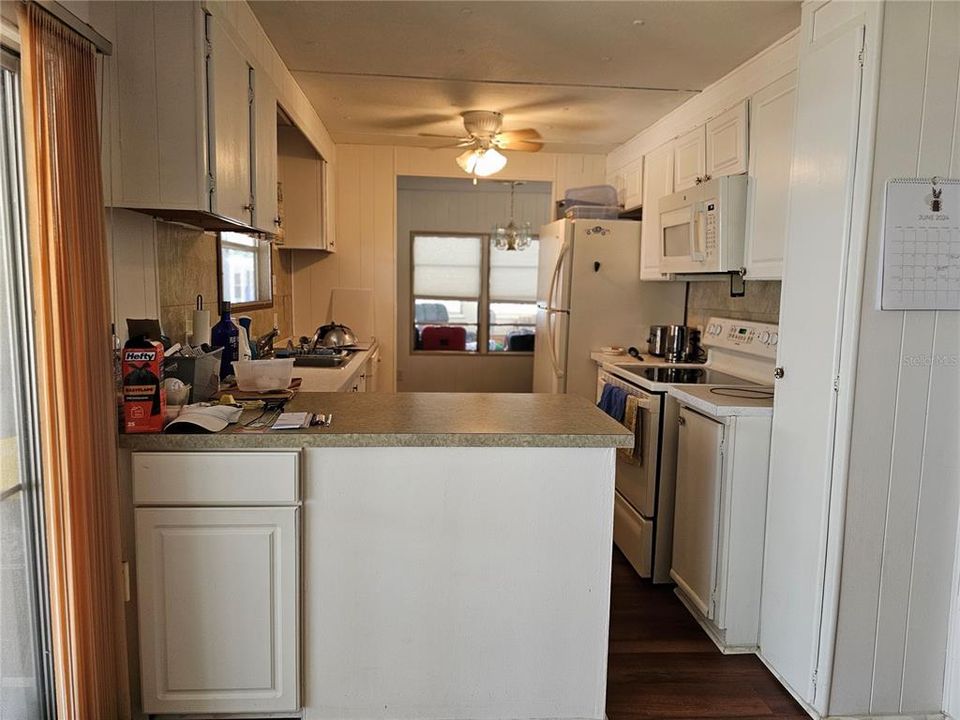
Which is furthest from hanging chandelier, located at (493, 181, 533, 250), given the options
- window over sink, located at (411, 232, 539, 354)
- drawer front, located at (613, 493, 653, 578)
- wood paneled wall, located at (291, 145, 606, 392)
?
drawer front, located at (613, 493, 653, 578)

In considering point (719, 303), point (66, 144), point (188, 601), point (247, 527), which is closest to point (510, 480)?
point (247, 527)

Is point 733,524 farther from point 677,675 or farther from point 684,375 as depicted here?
point 684,375

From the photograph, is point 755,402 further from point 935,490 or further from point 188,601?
point 188,601

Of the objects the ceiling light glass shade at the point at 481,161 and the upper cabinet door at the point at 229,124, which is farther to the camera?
the ceiling light glass shade at the point at 481,161

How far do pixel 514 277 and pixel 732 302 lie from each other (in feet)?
11.9

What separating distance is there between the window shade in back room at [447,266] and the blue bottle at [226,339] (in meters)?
4.23

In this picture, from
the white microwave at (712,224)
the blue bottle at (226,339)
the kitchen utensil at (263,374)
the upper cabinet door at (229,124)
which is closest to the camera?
the upper cabinet door at (229,124)

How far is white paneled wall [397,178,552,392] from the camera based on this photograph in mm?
6895

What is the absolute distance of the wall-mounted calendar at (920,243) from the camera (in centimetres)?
193

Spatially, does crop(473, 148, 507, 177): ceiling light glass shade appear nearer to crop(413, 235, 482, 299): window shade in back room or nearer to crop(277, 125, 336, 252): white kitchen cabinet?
crop(277, 125, 336, 252): white kitchen cabinet

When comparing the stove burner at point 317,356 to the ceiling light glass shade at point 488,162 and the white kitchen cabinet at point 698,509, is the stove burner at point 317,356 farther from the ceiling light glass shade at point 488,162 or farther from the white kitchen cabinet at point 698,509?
the white kitchen cabinet at point 698,509

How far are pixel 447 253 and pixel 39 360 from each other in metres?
5.59

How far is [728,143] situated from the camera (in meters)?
3.13

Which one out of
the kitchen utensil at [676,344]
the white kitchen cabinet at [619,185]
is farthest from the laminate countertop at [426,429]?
the white kitchen cabinet at [619,185]
